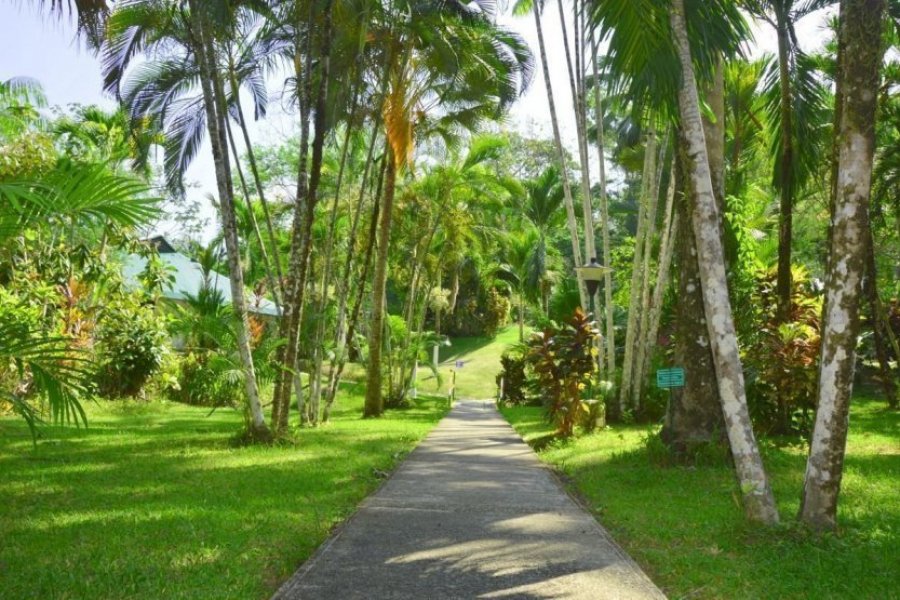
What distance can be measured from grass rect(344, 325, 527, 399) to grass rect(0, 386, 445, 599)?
17826 mm

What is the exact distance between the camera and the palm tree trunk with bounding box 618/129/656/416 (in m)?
14.0

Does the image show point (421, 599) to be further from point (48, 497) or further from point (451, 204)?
point (451, 204)

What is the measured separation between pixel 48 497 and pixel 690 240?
286 inches

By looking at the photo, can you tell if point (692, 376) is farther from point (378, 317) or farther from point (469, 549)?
point (378, 317)

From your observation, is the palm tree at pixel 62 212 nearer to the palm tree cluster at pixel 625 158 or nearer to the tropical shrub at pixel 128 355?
the palm tree cluster at pixel 625 158

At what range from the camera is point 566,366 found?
41.2ft

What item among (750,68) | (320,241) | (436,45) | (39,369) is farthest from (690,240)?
(320,241)

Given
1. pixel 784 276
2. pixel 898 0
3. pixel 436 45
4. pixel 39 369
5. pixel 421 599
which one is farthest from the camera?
pixel 436 45

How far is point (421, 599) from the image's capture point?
168 inches

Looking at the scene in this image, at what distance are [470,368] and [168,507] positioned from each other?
34.4 m

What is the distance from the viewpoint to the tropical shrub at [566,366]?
12.4m

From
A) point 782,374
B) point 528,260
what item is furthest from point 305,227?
point 528,260

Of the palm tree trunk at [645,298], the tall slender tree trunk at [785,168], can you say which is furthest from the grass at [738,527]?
the palm tree trunk at [645,298]

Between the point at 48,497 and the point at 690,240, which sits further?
the point at 690,240
